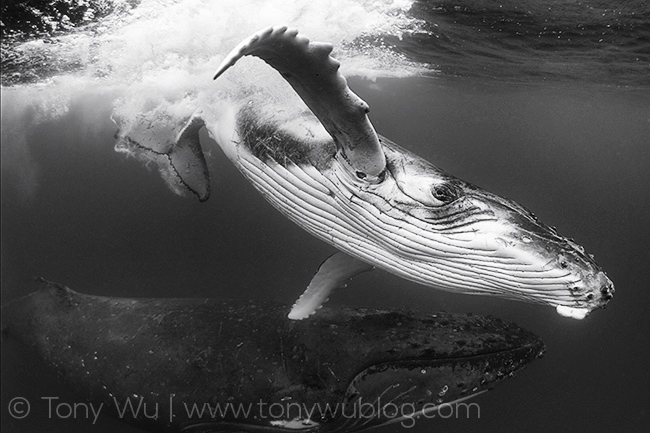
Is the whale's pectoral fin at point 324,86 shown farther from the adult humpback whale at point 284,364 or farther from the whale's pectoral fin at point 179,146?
the whale's pectoral fin at point 179,146

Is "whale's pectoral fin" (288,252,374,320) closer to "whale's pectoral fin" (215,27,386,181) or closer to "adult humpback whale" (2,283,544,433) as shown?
"adult humpback whale" (2,283,544,433)

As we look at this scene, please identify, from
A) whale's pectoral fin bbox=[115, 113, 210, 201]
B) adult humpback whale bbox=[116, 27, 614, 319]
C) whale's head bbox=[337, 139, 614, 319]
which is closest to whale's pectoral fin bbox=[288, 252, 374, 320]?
adult humpback whale bbox=[116, 27, 614, 319]

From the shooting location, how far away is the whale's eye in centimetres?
305

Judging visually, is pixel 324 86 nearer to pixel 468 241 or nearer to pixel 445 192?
pixel 445 192

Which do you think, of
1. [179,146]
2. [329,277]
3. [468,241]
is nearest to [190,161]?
[179,146]

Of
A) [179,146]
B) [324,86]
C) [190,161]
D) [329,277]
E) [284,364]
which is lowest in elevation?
[284,364]

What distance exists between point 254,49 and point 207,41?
9.17 meters

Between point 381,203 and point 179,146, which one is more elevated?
point 381,203

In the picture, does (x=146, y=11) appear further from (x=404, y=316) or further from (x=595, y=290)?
(x=595, y=290)

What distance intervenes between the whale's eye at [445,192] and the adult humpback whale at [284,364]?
6.51 feet

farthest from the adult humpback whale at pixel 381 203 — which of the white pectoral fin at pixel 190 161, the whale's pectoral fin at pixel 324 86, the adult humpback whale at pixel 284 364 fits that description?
the white pectoral fin at pixel 190 161

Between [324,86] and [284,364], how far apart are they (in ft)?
10.7

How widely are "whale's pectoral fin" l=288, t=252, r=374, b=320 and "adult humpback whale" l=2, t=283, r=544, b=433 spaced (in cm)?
50

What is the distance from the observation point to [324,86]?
8.36 ft
